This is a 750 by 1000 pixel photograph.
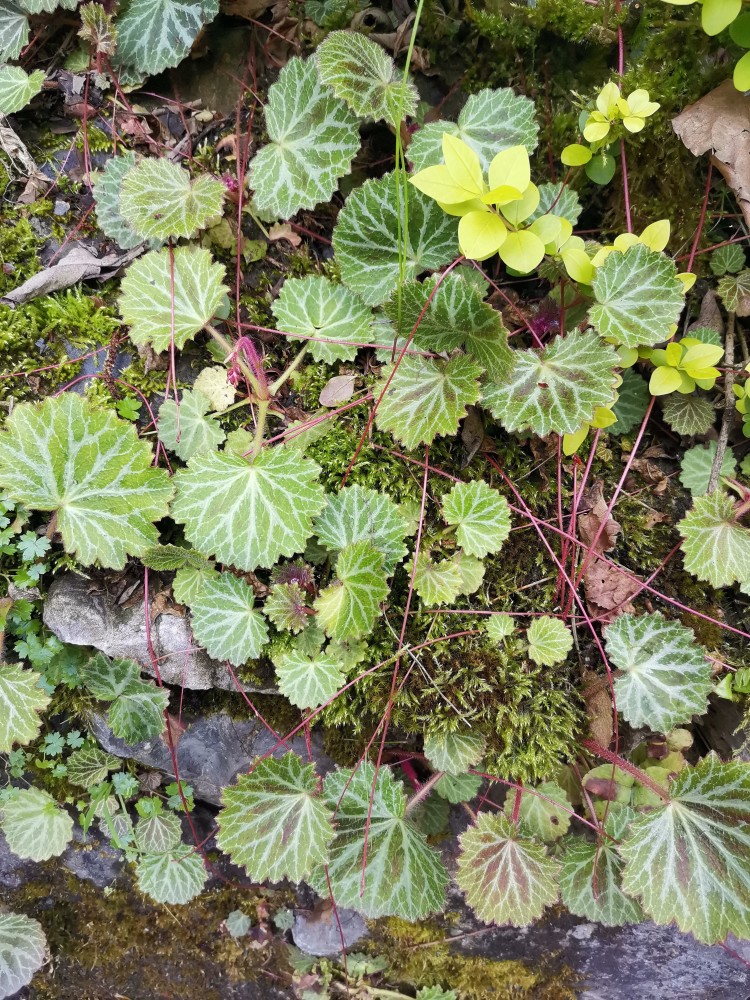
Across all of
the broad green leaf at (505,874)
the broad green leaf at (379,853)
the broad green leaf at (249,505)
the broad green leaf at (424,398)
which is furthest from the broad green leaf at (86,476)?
the broad green leaf at (505,874)

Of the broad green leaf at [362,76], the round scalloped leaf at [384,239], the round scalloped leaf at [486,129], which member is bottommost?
the round scalloped leaf at [384,239]

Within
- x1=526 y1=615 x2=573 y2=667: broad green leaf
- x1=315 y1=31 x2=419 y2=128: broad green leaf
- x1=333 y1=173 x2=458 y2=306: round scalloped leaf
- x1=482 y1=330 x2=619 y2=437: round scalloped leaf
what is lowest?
x1=526 y1=615 x2=573 y2=667: broad green leaf

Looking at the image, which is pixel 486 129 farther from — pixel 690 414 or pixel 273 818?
pixel 273 818

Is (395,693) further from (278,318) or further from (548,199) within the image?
(548,199)

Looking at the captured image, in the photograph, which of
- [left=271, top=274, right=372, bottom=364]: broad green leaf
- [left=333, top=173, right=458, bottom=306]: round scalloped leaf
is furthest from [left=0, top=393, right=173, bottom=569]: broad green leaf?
[left=333, top=173, right=458, bottom=306]: round scalloped leaf

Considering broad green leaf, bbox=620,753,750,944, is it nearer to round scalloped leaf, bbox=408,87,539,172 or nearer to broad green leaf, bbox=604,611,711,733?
broad green leaf, bbox=604,611,711,733

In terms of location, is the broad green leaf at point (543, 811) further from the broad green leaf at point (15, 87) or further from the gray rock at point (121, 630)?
the broad green leaf at point (15, 87)
